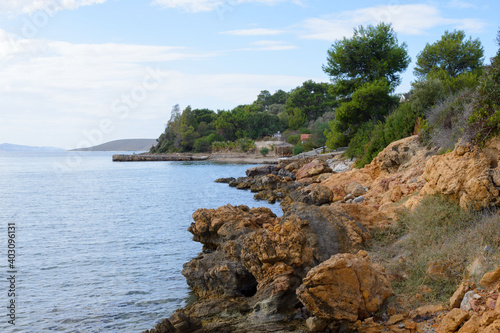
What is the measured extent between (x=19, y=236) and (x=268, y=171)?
28.6m

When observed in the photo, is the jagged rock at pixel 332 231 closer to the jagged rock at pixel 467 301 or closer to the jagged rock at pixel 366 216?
the jagged rock at pixel 366 216

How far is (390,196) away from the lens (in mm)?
14086

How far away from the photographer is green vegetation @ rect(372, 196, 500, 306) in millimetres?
7223

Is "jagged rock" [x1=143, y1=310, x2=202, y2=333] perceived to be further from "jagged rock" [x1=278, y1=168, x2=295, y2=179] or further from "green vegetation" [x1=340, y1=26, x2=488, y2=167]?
"jagged rock" [x1=278, y1=168, x2=295, y2=179]

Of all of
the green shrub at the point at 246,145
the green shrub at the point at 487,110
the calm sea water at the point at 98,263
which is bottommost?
the calm sea water at the point at 98,263

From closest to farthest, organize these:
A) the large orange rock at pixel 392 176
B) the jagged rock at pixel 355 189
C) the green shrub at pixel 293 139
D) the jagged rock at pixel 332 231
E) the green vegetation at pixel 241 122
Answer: the jagged rock at pixel 332 231 → the large orange rock at pixel 392 176 → the jagged rock at pixel 355 189 → the green shrub at pixel 293 139 → the green vegetation at pixel 241 122

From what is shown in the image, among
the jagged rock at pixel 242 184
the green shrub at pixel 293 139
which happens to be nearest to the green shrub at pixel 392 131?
the jagged rock at pixel 242 184

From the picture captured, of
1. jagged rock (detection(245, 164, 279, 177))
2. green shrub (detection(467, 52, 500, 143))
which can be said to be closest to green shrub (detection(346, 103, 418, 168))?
jagged rock (detection(245, 164, 279, 177))

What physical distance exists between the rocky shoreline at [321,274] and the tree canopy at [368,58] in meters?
26.8

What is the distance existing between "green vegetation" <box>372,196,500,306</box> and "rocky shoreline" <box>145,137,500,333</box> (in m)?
0.31

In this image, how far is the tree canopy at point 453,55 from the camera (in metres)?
37.6

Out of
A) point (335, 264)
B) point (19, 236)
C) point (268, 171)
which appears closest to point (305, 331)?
point (335, 264)

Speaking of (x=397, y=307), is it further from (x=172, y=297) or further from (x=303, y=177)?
(x=303, y=177)

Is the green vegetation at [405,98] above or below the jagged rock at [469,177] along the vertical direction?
above
